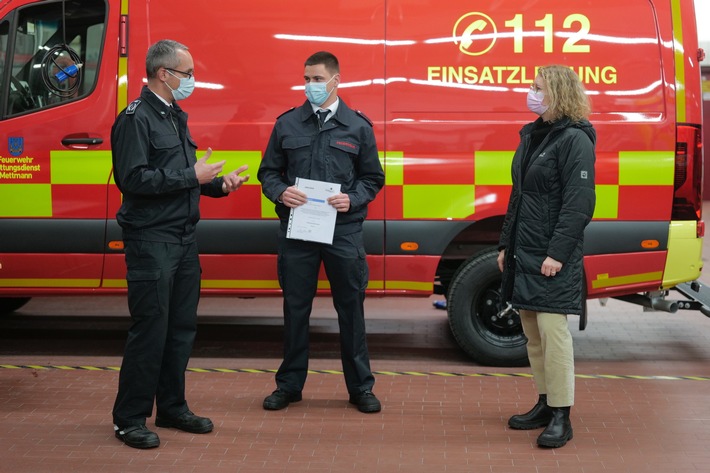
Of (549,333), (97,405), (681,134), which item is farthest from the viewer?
(681,134)

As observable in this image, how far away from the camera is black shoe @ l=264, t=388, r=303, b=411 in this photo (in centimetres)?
500

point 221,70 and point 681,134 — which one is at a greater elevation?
point 221,70

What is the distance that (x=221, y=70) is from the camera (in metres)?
5.68

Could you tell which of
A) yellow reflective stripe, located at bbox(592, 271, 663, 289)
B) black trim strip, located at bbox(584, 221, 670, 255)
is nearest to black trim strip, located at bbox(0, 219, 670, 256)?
black trim strip, located at bbox(584, 221, 670, 255)

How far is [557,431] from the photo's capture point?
4500 millimetres

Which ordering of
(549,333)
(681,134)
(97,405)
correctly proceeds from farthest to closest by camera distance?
1. (681,134)
2. (97,405)
3. (549,333)

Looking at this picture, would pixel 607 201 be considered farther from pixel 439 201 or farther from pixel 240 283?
pixel 240 283

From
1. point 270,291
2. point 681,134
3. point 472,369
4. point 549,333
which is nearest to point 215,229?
point 270,291

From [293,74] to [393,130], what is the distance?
2.02 feet

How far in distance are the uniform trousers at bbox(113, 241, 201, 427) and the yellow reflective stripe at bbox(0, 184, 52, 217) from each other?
1.49 m

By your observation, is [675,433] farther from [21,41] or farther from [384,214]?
[21,41]

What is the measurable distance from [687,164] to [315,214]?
212 cm

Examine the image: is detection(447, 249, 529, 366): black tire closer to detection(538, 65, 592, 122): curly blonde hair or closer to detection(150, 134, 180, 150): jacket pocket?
detection(538, 65, 592, 122): curly blonde hair

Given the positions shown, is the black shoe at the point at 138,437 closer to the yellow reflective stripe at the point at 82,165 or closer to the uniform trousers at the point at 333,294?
the uniform trousers at the point at 333,294
